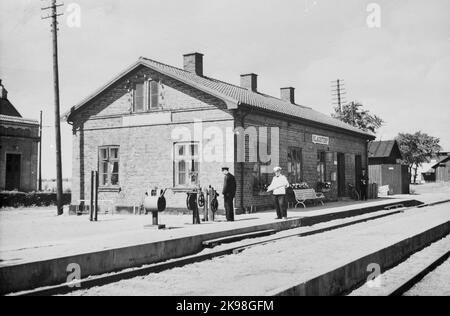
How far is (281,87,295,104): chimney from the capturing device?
26891 mm

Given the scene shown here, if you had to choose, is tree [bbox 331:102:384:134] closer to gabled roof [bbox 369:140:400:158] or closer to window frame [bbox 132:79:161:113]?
gabled roof [bbox 369:140:400:158]

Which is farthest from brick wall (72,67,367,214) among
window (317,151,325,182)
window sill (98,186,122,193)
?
window (317,151,325,182)

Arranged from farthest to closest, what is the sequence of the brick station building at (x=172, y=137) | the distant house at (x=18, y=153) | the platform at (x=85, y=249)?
the distant house at (x=18, y=153) < the brick station building at (x=172, y=137) < the platform at (x=85, y=249)

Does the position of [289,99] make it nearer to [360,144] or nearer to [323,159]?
[360,144]

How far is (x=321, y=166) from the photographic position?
69.9ft

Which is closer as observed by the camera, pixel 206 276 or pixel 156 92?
pixel 206 276

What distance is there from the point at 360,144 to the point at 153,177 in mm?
13464

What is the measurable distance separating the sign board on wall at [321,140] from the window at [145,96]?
723 cm

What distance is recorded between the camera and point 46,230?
11.7 metres

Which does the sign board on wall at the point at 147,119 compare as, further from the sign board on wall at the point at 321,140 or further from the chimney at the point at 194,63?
the sign board on wall at the point at 321,140

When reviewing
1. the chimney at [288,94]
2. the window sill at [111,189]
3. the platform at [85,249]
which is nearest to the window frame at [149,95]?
the window sill at [111,189]

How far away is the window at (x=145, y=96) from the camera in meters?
17.5
